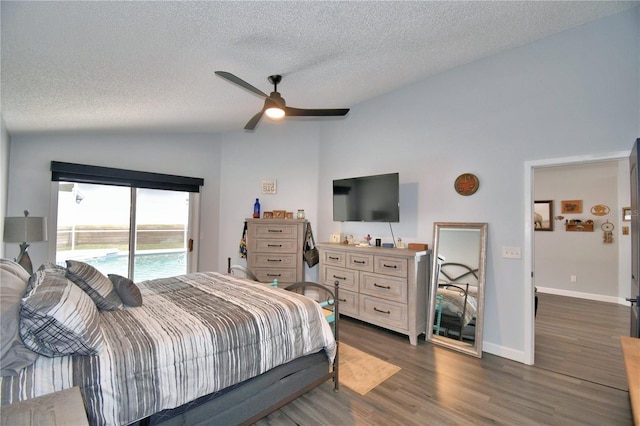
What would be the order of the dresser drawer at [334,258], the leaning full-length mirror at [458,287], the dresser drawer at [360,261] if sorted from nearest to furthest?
the leaning full-length mirror at [458,287] → the dresser drawer at [360,261] → the dresser drawer at [334,258]

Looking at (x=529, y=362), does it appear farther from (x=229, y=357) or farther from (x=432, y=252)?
(x=229, y=357)

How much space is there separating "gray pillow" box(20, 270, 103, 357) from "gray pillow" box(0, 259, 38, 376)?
2 centimetres

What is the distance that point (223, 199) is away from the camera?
521 cm

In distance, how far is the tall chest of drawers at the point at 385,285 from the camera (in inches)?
128

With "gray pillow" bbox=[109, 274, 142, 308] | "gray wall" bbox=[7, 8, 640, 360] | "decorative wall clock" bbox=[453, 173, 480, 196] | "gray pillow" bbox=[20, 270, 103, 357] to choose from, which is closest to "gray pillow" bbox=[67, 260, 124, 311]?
"gray pillow" bbox=[109, 274, 142, 308]

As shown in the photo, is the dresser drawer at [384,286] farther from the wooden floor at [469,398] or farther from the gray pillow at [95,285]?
the gray pillow at [95,285]

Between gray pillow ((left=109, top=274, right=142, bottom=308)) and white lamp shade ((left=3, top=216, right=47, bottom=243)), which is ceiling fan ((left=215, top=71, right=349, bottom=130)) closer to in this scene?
gray pillow ((left=109, top=274, right=142, bottom=308))

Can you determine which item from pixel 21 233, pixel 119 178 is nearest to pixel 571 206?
pixel 119 178

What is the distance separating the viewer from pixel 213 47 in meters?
2.23

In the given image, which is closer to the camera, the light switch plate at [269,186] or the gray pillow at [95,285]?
the gray pillow at [95,285]

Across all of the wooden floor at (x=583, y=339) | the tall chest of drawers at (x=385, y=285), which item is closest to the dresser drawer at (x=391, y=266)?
the tall chest of drawers at (x=385, y=285)

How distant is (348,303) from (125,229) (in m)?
3.55

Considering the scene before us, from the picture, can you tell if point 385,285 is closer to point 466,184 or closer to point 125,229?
point 466,184

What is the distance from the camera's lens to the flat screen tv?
3.61 meters
